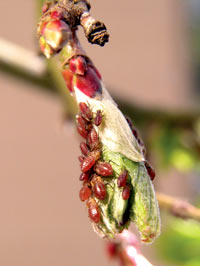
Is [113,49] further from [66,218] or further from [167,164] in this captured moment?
[167,164]

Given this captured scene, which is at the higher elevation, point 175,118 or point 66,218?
point 175,118

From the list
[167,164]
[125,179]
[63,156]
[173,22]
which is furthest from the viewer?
[173,22]

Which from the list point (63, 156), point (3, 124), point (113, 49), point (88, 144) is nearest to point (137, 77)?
point (113, 49)

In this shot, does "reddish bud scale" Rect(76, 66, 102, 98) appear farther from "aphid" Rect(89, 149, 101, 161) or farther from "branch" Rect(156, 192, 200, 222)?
"branch" Rect(156, 192, 200, 222)

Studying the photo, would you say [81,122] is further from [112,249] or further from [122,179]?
[112,249]

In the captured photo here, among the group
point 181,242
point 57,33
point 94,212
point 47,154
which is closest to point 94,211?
point 94,212

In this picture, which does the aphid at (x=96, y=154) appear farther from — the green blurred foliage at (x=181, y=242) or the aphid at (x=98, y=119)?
the green blurred foliage at (x=181, y=242)
